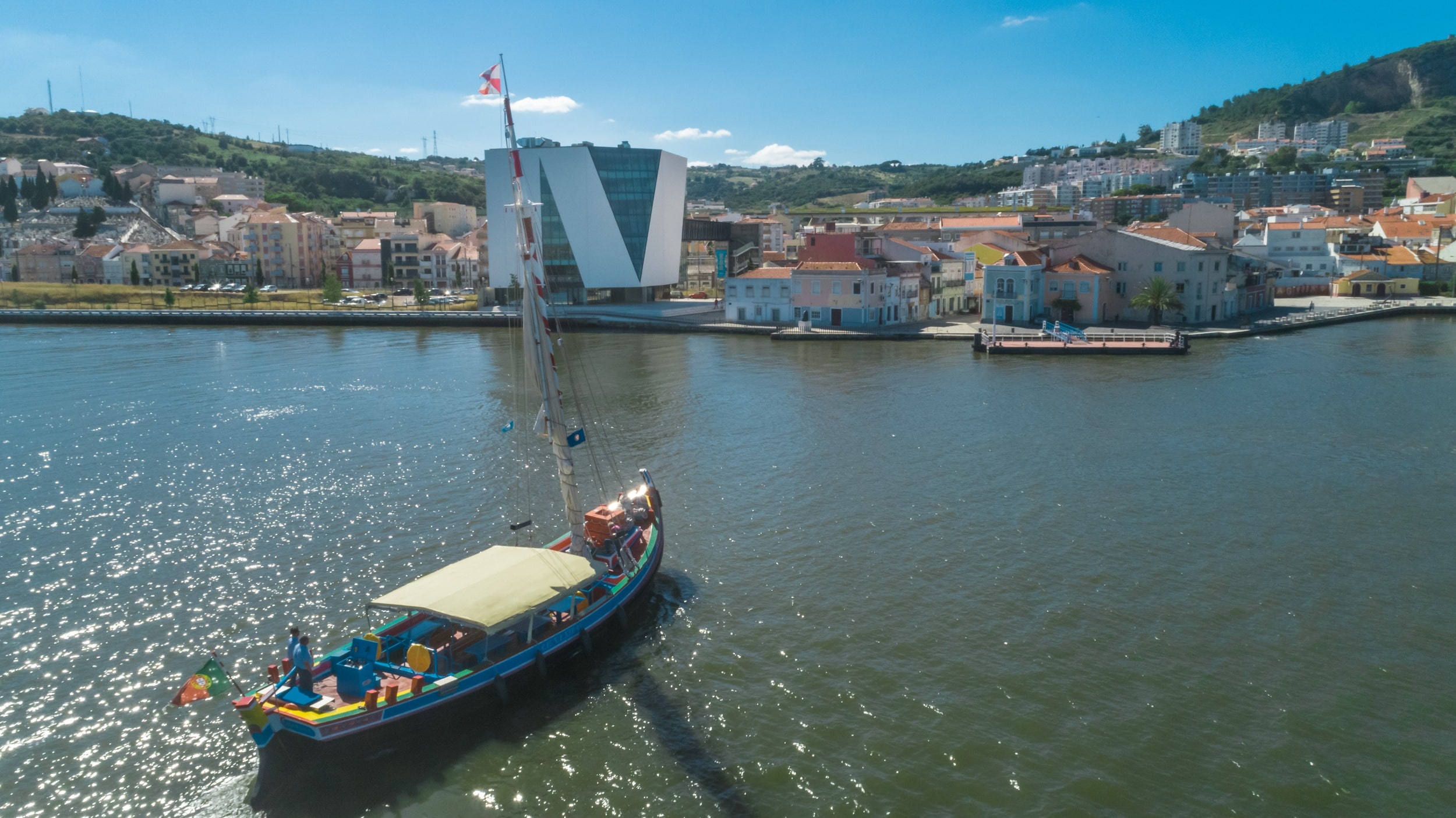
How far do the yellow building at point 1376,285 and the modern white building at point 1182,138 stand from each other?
130355 millimetres

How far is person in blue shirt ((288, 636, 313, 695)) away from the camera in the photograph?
9.06m

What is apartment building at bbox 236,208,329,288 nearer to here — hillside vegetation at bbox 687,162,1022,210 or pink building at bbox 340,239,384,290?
pink building at bbox 340,239,384,290

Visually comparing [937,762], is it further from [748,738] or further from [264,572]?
[264,572]

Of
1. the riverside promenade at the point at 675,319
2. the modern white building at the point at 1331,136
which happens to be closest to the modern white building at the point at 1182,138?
the modern white building at the point at 1331,136

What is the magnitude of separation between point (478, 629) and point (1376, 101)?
666 feet

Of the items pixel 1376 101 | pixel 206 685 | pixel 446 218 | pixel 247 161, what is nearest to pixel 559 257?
pixel 446 218

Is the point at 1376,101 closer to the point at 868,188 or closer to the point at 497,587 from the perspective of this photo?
the point at 868,188

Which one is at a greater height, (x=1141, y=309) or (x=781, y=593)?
(x=1141, y=309)

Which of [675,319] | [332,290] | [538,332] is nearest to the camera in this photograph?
[538,332]

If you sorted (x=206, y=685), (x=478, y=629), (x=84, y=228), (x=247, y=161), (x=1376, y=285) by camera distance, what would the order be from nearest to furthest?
1. (x=206, y=685)
2. (x=478, y=629)
3. (x=1376, y=285)
4. (x=84, y=228)
5. (x=247, y=161)

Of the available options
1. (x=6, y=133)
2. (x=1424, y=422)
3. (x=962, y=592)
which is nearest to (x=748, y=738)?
(x=962, y=592)

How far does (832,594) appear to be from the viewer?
41.2ft

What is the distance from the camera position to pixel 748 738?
930 cm

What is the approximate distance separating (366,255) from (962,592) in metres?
63.9
